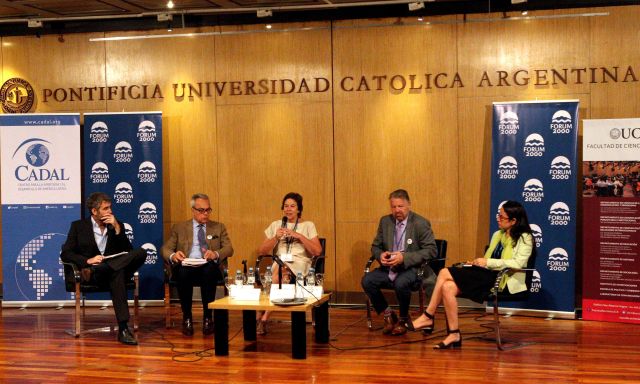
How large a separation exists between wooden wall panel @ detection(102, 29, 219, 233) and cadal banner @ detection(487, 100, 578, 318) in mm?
3227

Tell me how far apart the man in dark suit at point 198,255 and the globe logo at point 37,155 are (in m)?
2.11

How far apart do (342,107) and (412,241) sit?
207cm

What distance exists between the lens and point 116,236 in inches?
313

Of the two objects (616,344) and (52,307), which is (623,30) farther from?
(52,307)

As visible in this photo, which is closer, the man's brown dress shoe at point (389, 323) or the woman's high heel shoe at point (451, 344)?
the woman's high heel shoe at point (451, 344)

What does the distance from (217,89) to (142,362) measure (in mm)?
3750

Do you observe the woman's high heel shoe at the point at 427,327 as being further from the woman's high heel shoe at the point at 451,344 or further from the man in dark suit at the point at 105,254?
the man in dark suit at the point at 105,254

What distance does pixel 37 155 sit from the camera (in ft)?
30.9

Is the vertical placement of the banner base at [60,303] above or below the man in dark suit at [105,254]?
below

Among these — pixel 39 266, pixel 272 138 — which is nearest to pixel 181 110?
pixel 272 138

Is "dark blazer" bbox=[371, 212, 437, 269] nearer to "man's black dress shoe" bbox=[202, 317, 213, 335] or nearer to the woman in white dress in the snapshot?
the woman in white dress

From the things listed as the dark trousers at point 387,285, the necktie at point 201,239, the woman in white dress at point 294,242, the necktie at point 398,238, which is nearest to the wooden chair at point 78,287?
the necktie at point 201,239

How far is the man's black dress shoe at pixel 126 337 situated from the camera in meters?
7.51

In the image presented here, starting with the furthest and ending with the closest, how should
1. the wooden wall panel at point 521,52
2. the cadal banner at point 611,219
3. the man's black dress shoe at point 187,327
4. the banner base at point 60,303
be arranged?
the banner base at point 60,303 < the wooden wall panel at point 521,52 < the cadal banner at point 611,219 < the man's black dress shoe at point 187,327
